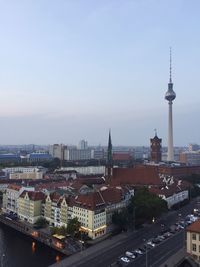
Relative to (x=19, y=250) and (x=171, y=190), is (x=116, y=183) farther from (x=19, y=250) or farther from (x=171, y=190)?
(x=19, y=250)

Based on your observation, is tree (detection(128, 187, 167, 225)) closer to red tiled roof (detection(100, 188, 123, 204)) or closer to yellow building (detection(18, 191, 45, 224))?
red tiled roof (detection(100, 188, 123, 204))

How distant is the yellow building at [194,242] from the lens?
32.1 m

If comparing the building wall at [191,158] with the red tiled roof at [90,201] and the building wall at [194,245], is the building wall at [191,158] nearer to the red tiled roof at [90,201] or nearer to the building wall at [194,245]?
the red tiled roof at [90,201]

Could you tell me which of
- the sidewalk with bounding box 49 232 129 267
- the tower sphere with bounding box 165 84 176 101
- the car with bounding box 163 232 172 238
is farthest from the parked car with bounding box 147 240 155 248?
the tower sphere with bounding box 165 84 176 101

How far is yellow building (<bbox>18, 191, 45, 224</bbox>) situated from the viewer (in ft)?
163

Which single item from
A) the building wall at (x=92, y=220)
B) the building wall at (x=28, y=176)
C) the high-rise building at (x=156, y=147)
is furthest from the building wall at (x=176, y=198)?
the building wall at (x=28, y=176)

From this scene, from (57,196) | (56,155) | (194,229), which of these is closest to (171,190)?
(57,196)

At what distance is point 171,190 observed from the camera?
201ft

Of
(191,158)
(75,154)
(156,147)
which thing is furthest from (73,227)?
(75,154)

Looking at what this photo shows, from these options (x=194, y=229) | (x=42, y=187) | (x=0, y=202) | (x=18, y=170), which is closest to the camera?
(x=194, y=229)

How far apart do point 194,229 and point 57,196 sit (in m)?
22.5

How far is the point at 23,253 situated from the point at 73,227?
6.44 meters

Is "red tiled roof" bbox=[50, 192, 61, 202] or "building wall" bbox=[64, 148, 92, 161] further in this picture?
"building wall" bbox=[64, 148, 92, 161]

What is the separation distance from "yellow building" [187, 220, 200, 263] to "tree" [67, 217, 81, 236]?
46.6ft
